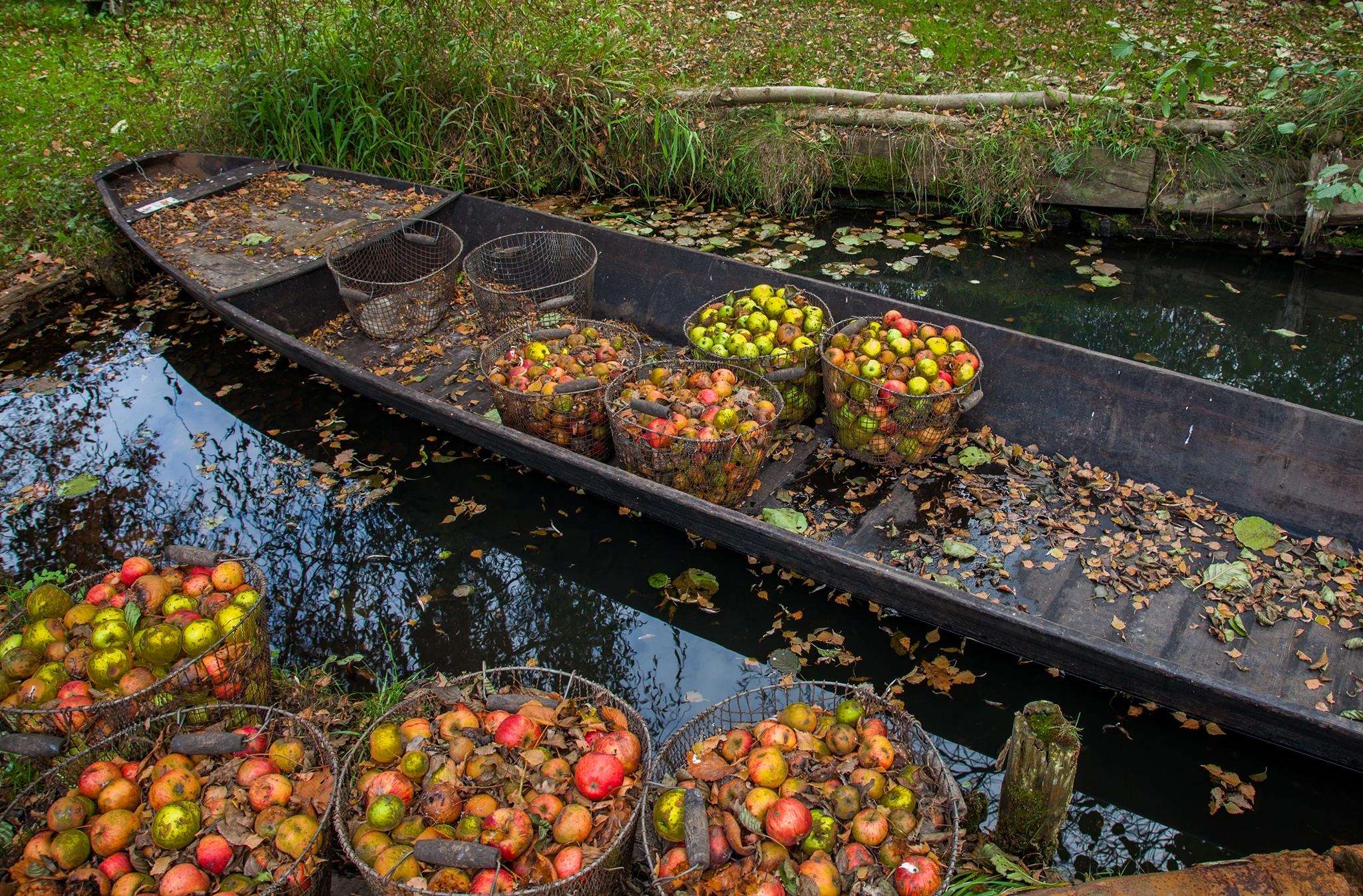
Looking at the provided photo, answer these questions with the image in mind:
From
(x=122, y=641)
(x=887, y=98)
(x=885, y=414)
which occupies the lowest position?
(x=885, y=414)

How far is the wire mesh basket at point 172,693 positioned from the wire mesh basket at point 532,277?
9.39 ft

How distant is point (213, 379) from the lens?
650 cm

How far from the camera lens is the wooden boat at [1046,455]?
11.6 ft

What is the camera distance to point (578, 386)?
15.7 ft

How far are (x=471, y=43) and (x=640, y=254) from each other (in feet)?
10.7

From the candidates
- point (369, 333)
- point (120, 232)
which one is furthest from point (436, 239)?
point (120, 232)

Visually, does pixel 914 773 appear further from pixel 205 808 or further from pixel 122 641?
pixel 122 641

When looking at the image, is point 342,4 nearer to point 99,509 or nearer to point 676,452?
point 99,509

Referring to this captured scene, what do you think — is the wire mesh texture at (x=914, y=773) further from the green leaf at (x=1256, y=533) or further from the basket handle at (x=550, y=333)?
the basket handle at (x=550, y=333)

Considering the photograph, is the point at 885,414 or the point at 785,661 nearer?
the point at 785,661

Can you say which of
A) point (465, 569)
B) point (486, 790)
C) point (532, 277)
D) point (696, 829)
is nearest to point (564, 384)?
point (465, 569)

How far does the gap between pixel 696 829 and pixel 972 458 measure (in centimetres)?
313

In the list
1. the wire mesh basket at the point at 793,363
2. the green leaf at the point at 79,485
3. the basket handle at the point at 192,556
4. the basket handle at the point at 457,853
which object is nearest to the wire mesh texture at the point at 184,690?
the basket handle at the point at 192,556

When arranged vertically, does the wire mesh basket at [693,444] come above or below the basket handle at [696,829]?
below
